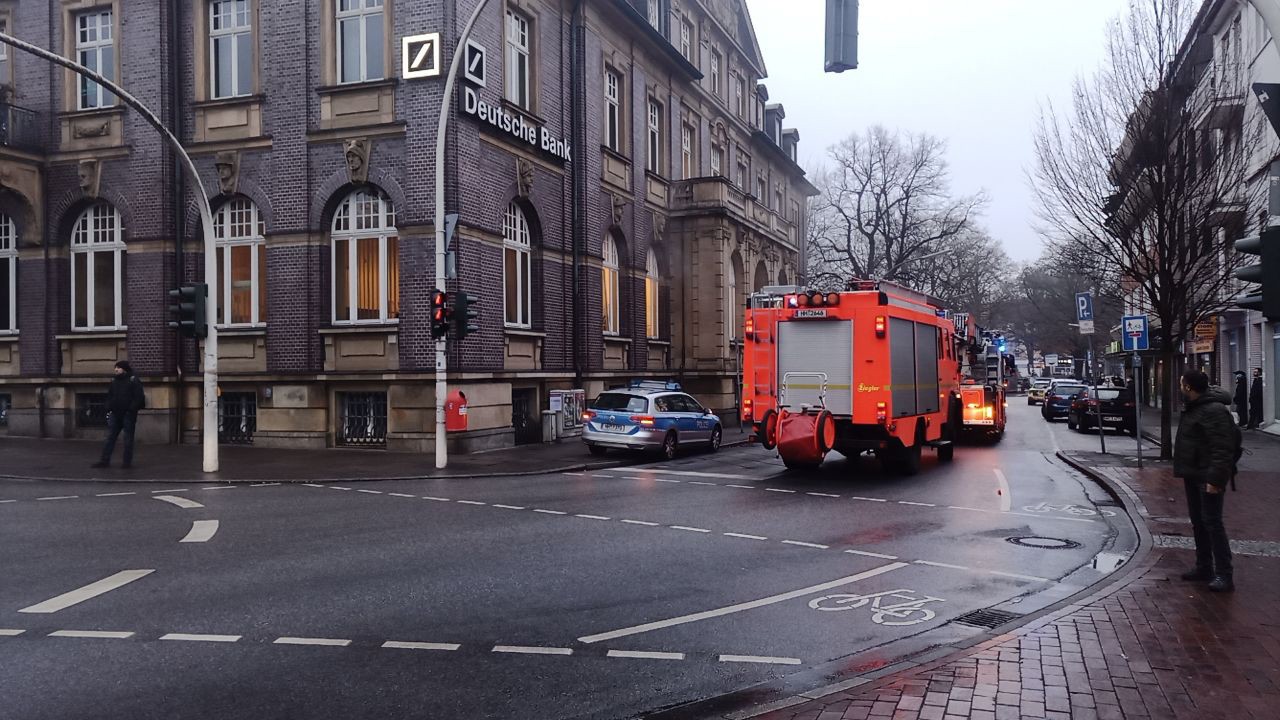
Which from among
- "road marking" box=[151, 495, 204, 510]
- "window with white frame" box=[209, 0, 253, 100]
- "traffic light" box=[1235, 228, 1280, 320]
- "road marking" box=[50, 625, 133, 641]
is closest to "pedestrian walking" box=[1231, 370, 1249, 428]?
"traffic light" box=[1235, 228, 1280, 320]

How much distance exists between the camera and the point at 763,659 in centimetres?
581

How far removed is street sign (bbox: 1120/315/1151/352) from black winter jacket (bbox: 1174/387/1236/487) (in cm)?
1257

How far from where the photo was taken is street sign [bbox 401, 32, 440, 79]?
65.5 ft

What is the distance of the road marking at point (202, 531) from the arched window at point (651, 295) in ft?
68.2

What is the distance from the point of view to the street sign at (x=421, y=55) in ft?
65.5

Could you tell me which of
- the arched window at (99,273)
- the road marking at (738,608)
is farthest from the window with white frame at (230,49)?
the road marking at (738,608)

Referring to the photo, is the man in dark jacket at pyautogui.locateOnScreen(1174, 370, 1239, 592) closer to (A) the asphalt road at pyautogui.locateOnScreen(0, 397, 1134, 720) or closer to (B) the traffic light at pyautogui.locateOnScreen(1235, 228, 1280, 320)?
(A) the asphalt road at pyautogui.locateOnScreen(0, 397, 1134, 720)

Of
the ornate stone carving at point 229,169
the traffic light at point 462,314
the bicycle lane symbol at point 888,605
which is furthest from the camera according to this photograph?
the ornate stone carving at point 229,169

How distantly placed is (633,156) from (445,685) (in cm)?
2601

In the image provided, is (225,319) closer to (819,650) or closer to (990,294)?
(819,650)

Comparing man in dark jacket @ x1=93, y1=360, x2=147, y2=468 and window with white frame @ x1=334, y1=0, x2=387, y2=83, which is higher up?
window with white frame @ x1=334, y1=0, x2=387, y2=83

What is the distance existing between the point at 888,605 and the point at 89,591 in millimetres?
5919

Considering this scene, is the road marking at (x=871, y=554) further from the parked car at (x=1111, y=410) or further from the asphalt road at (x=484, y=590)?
the parked car at (x=1111, y=410)

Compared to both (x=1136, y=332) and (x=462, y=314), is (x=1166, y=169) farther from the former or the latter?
(x=462, y=314)
